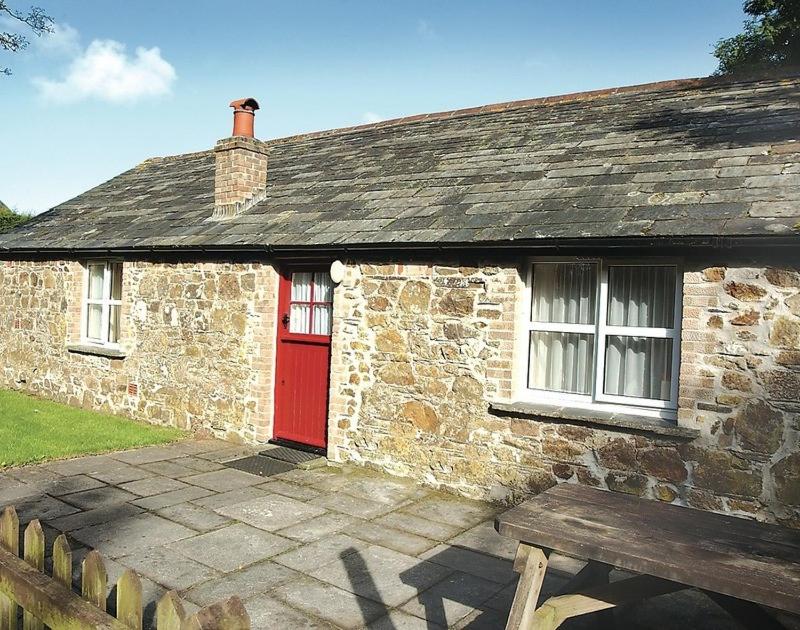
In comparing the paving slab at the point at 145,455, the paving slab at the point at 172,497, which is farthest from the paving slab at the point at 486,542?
the paving slab at the point at 145,455

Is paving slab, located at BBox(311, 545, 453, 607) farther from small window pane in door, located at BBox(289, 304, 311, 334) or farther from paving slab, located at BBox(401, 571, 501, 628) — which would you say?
small window pane in door, located at BBox(289, 304, 311, 334)

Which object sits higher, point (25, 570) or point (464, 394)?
point (464, 394)

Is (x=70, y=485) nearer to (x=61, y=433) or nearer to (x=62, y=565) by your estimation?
(x=61, y=433)

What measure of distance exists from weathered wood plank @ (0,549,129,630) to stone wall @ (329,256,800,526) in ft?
14.8

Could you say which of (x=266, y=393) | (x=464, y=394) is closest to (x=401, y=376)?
(x=464, y=394)

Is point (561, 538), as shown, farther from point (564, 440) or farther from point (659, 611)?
point (564, 440)

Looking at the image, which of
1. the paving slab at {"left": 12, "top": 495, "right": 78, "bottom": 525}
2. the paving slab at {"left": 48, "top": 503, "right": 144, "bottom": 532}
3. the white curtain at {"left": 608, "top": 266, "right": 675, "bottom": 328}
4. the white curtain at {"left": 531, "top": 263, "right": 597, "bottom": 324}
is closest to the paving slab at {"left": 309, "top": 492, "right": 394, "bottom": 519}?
the paving slab at {"left": 48, "top": 503, "right": 144, "bottom": 532}

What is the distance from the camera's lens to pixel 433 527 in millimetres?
6109

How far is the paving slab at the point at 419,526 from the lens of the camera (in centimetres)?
591

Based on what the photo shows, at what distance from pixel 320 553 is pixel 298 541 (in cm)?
32

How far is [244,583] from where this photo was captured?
4.71 m

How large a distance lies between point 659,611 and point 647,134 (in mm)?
5822

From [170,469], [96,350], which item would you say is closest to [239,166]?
[96,350]

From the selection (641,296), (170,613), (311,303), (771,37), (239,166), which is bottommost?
(170,613)
